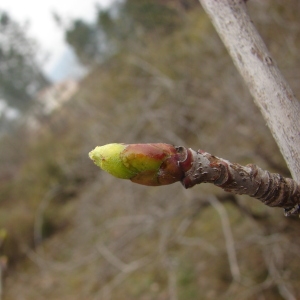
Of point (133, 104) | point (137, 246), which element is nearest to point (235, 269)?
point (137, 246)

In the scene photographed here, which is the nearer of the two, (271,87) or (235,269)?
(271,87)

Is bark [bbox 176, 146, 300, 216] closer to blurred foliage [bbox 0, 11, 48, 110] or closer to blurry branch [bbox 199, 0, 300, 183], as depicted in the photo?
blurry branch [bbox 199, 0, 300, 183]

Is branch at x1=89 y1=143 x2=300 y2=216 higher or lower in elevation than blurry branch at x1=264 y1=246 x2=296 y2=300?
higher

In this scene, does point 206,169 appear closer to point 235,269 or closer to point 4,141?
point 235,269

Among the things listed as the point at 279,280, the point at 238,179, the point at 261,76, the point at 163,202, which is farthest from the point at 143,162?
the point at 163,202

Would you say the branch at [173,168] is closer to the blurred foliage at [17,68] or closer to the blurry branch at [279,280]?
the blurry branch at [279,280]

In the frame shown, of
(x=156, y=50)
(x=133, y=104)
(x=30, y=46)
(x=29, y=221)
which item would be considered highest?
(x=30, y=46)

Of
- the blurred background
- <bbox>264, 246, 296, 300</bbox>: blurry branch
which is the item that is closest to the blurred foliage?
the blurred background
